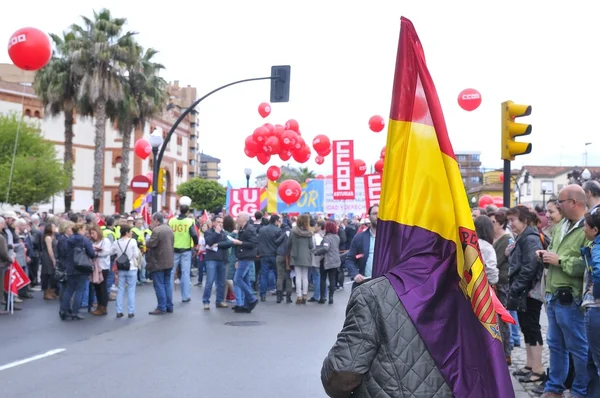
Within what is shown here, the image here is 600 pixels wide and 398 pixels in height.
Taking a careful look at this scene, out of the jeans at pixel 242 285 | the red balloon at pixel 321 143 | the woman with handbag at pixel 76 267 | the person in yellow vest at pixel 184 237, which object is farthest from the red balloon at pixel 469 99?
the red balloon at pixel 321 143

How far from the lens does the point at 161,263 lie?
12547 millimetres

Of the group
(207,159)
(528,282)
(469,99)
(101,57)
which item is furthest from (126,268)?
(207,159)

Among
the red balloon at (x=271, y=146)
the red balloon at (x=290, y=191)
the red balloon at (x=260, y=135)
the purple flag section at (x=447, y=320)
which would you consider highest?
the red balloon at (x=260, y=135)

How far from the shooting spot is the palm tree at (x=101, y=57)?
107 feet

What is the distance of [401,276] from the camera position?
275 cm

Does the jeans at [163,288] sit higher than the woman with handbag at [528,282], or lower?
lower

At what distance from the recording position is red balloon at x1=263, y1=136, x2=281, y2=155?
26.0 m

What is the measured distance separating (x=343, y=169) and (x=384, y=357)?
57.3ft

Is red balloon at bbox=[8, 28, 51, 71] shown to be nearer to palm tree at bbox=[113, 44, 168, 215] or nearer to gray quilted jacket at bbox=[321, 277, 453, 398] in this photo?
gray quilted jacket at bbox=[321, 277, 453, 398]

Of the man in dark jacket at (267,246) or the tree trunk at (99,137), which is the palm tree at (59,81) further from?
the man in dark jacket at (267,246)

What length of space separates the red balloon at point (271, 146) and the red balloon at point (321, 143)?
9.26 ft

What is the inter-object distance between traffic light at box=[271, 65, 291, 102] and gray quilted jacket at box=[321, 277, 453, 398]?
16.8 meters

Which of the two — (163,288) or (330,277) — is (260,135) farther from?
(163,288)

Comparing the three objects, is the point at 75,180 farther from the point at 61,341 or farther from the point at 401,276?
the point at 401,276
